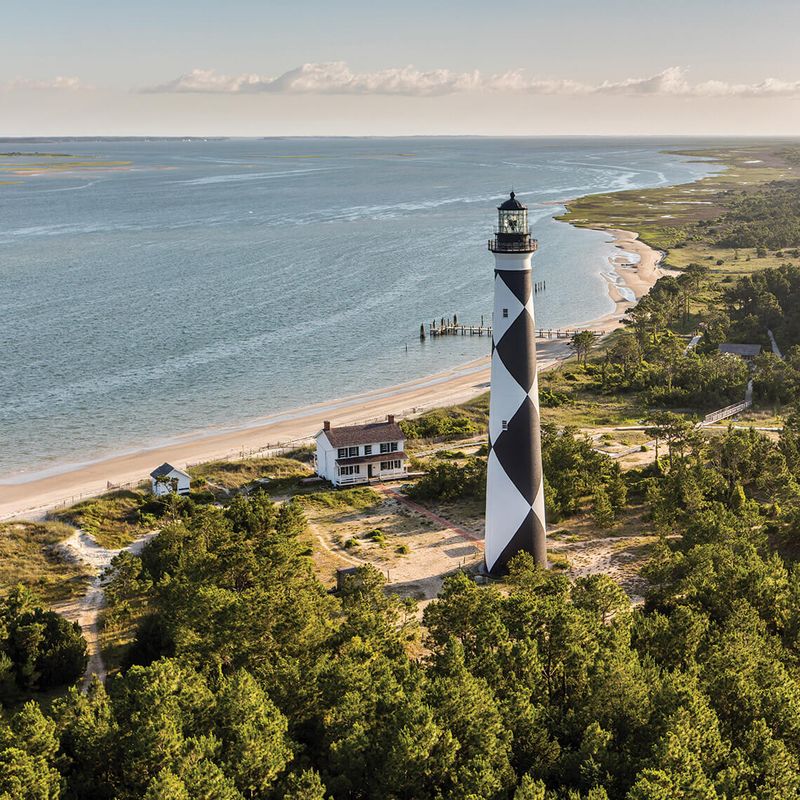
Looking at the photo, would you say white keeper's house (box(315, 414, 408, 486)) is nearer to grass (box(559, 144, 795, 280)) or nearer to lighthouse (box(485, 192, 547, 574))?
lighthouse (box(485, 192, 547, 574))

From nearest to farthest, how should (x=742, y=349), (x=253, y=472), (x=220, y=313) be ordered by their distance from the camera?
(x=253, y=472) < (x=742, y=349) < (x=220, y=313)

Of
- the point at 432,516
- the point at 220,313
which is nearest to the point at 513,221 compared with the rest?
the point at 432,516

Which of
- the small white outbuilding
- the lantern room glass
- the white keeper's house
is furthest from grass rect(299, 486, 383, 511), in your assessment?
the lantern room glass

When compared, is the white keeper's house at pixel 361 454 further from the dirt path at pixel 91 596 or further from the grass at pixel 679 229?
the grass at pixel 679 229

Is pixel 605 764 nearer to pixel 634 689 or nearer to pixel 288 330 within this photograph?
pixel 634 689

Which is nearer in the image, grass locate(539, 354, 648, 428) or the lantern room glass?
the lantern room glass

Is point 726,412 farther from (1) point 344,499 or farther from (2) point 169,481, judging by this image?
(2) point 169,481
